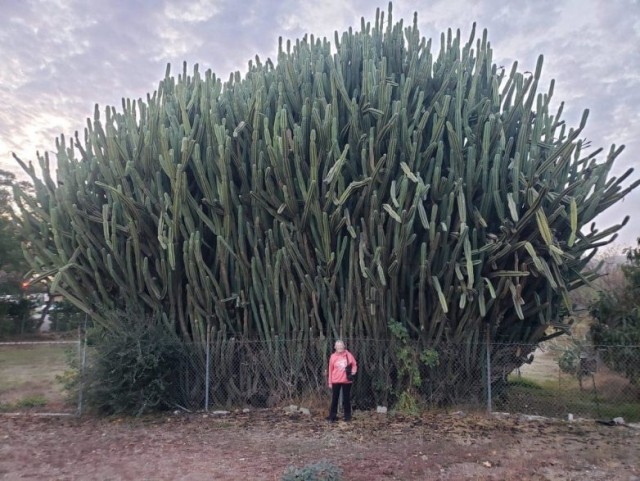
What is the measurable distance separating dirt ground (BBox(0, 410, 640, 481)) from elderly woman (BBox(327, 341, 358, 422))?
0.23 metres

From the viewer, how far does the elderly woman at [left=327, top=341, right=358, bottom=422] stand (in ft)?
27.6

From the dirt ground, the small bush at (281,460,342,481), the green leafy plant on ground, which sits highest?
the green leafy plant on ground

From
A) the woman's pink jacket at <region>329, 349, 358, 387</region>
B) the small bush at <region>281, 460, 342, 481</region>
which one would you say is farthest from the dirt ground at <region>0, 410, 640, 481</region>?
the small bush at <region>281, 460, 342, 481</region>

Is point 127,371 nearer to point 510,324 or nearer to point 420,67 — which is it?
point 510,324

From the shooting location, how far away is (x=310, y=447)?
6996 millimetres

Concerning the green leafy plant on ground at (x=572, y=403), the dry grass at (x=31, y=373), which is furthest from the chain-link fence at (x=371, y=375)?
the dry grass at (x=31, y=373)

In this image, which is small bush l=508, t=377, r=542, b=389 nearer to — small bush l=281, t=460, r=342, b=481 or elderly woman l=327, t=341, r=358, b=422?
elderly woman l=327, t=341, r=358, b=422

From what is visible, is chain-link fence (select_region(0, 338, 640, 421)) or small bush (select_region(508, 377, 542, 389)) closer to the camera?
chain-link fence (select_region(0, 338, 640, 421))

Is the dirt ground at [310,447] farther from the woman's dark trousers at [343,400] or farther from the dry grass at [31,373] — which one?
the dry grass at [31,373]

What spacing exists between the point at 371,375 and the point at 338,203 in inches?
117

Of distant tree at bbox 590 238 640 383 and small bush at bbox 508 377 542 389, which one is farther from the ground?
distant tree at bbox 590 238 640 383

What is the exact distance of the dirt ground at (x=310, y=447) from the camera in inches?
237

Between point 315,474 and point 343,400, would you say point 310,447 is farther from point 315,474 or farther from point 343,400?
point 315,474

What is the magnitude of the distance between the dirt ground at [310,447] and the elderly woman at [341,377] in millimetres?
226
